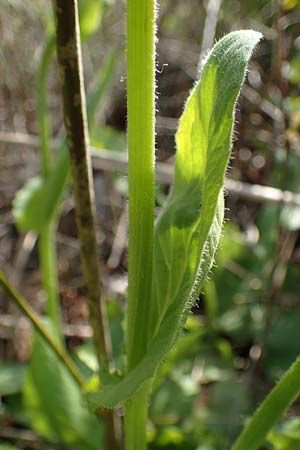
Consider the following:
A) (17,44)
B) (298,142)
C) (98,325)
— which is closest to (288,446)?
(98,325)

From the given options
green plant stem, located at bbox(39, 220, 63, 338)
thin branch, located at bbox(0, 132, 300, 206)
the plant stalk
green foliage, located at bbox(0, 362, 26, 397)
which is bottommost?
green foliage, located at bbox(0, 362, 26, 397)

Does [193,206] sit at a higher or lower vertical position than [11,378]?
higher

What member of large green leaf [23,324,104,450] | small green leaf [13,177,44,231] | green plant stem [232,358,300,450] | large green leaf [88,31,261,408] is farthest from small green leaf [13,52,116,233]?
green plant stem [232,358,300,450]

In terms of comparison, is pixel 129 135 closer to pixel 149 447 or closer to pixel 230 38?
pixel 230 38

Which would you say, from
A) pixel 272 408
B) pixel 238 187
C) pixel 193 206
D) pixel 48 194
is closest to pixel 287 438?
pixel 272 408

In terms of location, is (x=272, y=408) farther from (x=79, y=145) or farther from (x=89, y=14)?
(x=89, y=14)

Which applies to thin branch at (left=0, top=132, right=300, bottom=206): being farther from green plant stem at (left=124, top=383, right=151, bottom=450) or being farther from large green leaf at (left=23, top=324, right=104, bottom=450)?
green plant stem at (left=124, top=383, right=151, bottom=450)
